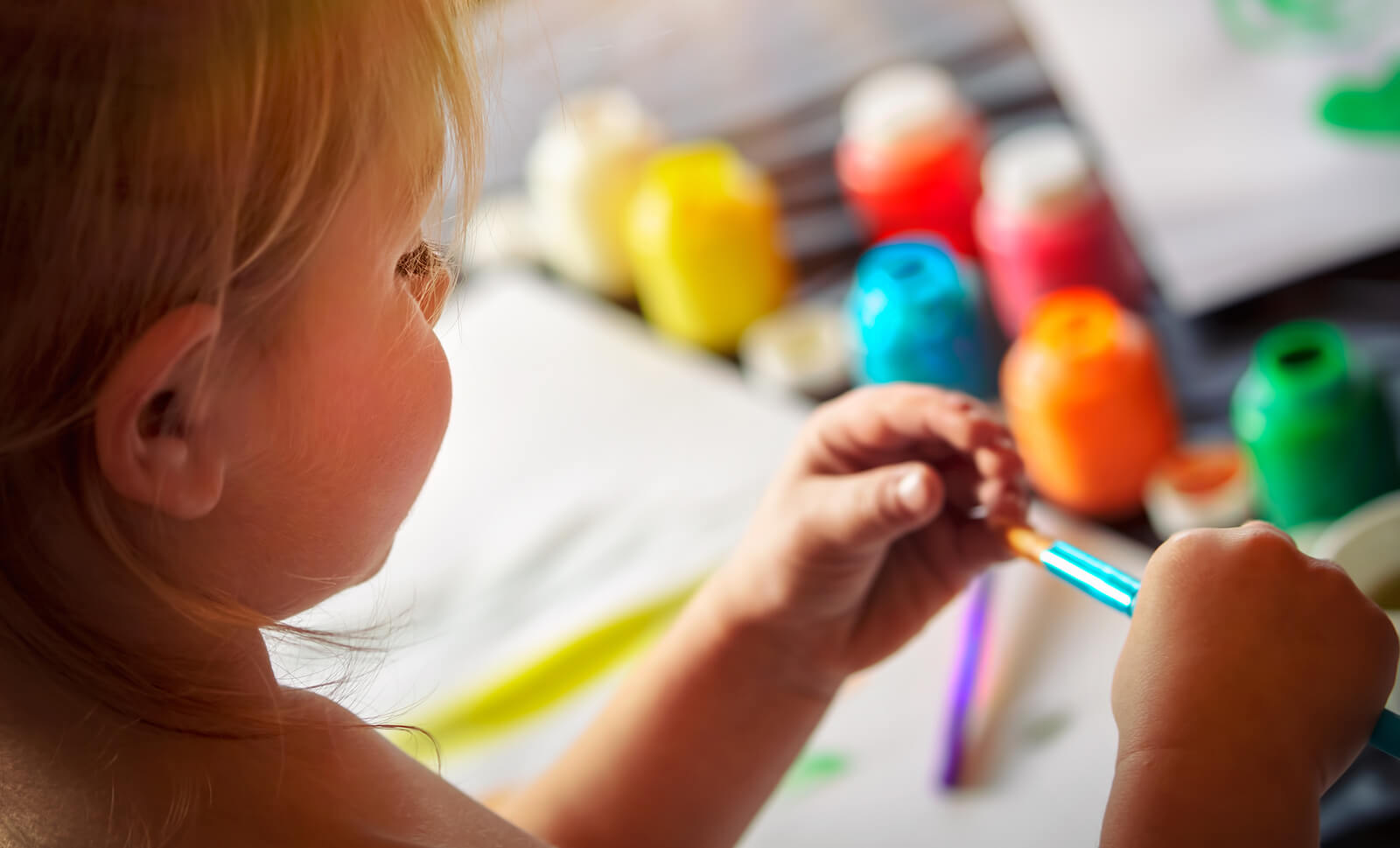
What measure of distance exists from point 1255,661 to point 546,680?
1.10 feet

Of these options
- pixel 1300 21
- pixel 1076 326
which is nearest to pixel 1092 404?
pixel 1076 326

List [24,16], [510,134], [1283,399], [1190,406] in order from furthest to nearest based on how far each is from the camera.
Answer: [510,134]
[1190,406]
[1283,399]
[24,16]

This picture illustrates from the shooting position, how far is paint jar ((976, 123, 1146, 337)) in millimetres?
573

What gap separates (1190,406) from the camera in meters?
0.54

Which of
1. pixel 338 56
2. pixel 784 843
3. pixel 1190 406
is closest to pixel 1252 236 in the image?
pixel 1190 406

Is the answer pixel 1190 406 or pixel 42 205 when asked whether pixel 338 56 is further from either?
pixel 1190 406

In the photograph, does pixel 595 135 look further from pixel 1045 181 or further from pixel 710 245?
pixel 1045 181

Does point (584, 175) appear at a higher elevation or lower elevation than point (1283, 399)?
higher

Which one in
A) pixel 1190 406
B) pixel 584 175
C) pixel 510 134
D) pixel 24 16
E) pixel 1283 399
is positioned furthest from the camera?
pixel 510 134

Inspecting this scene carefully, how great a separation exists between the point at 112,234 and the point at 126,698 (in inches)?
4.9

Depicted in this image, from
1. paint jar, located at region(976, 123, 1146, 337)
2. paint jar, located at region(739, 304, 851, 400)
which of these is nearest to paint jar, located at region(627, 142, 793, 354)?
paint jar, located at region(739, 304, 851, 400)

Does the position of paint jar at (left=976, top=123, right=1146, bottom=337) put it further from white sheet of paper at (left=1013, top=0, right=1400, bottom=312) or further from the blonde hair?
the blonde hair

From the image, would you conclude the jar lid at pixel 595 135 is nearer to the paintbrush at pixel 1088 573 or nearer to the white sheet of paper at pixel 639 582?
the white sheet of paper at pixel 639 582

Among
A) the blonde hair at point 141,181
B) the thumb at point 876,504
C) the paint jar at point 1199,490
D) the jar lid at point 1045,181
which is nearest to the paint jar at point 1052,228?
the jar lid at point 1045,181
